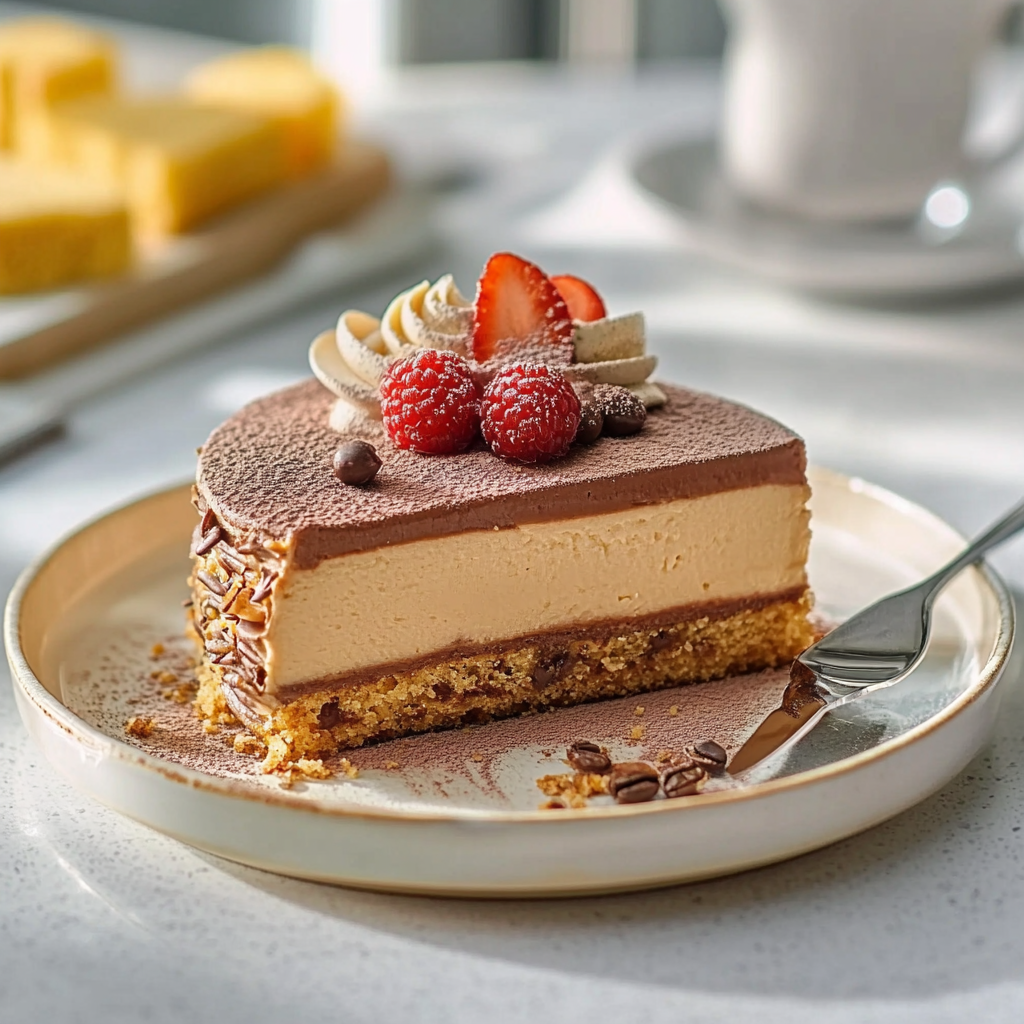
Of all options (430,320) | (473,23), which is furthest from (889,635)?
(473,23)

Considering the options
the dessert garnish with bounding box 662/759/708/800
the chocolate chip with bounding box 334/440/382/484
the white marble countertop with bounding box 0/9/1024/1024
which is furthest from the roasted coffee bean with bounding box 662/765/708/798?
the chocolate chip with bounding box 334/440/382/484

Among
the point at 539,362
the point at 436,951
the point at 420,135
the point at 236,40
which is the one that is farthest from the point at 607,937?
the point at 236,40

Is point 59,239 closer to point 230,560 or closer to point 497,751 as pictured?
point 230,560

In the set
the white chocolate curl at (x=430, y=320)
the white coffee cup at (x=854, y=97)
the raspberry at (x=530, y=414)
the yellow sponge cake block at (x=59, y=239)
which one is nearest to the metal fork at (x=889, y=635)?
the raspberry at (x=530, y=414)

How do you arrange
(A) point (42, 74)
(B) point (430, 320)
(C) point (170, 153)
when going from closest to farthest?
(B) point (430, 320) → (C) point (170, 153) → (A) point (42, 74)

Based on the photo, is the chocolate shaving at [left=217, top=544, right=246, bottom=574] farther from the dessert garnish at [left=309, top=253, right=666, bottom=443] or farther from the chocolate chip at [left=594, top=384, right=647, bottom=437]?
the chocolate chip at [left=594, top=384, right=647, bottom=437]

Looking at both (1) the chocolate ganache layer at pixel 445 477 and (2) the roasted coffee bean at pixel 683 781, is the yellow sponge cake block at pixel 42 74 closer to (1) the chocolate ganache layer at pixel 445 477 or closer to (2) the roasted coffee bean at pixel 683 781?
(1) the chocolate ganache layer at pixel 445 477
